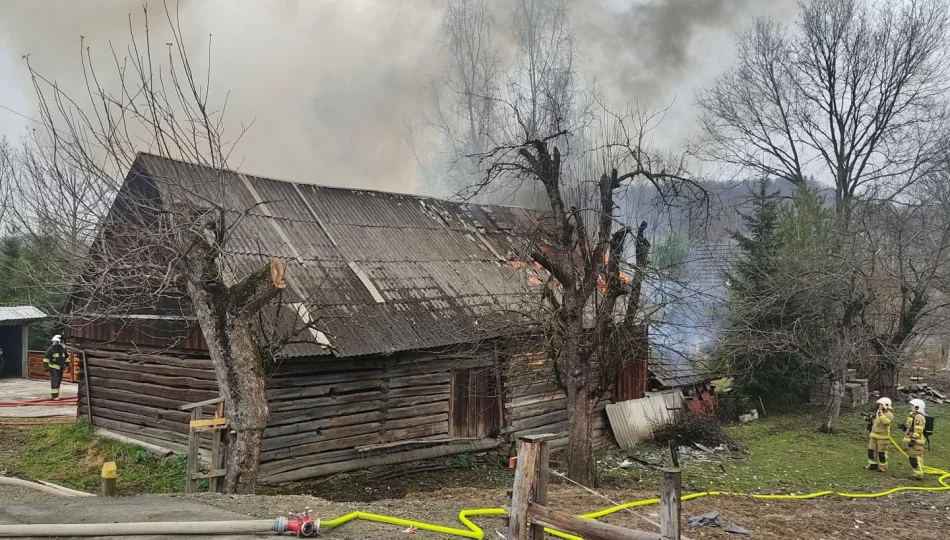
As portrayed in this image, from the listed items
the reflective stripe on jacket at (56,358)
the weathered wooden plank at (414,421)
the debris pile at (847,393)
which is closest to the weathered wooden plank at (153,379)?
the weathered wooden plank at (414,421)

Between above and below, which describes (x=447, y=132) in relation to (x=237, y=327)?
above

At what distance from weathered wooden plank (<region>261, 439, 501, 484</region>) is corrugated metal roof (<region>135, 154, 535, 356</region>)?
183 cm

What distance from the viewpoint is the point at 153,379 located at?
36.7ft

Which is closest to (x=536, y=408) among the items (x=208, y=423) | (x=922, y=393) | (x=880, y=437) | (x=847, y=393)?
(x=880, y=437)

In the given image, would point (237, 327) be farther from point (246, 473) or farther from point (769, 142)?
point (769, 142)

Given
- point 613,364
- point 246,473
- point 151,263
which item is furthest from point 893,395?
point 151,263

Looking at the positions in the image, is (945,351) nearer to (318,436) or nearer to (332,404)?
(332,404)

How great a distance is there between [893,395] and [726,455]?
9.87m

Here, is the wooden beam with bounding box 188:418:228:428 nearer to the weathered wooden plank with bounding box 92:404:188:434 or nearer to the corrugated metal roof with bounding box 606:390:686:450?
the weathered wooden plank with bounding box 92:404:188:434

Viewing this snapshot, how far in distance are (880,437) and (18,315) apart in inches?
928

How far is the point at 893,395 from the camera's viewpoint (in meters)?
19.0

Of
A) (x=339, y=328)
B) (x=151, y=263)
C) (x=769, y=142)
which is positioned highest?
(x=769, y=142)

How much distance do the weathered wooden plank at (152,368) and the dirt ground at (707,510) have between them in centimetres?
392

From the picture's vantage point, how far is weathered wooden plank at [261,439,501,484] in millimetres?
9531
